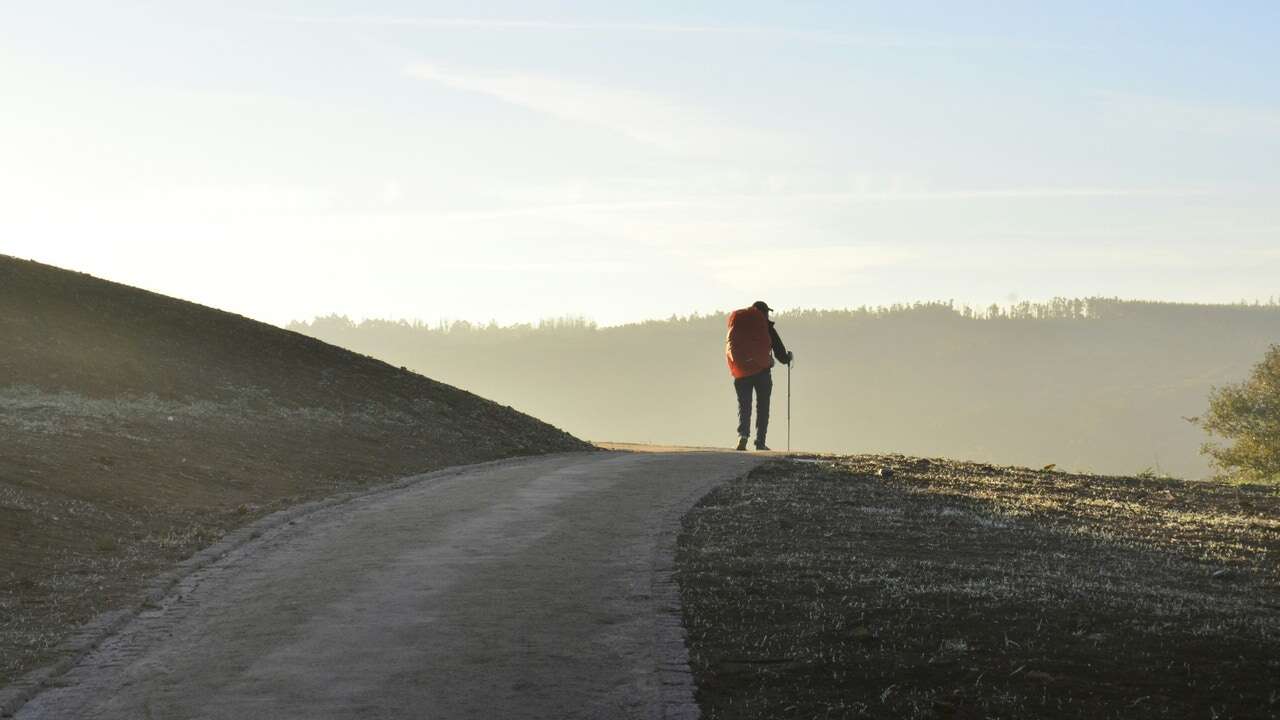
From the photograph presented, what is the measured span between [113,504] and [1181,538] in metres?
14.0

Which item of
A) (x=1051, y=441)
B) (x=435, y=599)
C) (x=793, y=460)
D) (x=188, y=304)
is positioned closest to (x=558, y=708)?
(x=435, y=599)

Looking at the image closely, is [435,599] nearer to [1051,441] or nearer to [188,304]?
[188,304]

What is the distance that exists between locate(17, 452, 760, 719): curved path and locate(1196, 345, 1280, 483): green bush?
4987 cm

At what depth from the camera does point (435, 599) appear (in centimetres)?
1187

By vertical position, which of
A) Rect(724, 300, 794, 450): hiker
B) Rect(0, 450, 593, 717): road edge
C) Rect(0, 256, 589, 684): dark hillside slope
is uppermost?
Rect(724, 300, 794, 450): hiker

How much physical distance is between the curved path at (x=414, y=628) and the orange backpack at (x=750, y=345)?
15.4 metres

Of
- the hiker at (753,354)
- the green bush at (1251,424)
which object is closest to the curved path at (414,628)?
the hiker at (753,354)

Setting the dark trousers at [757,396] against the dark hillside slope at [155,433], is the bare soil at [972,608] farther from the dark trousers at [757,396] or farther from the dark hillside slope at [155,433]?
the dark trousers at [757,396]

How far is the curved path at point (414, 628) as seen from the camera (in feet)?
29.5

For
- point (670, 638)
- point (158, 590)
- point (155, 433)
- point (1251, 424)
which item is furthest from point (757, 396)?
point (1251, 424)

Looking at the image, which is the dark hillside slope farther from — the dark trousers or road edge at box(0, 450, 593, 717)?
the dark trousers

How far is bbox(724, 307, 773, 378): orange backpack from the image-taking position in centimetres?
3266

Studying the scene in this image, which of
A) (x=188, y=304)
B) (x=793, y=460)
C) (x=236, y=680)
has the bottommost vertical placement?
(x=236, y=680)

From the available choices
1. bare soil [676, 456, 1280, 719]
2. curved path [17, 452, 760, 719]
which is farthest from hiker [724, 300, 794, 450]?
curved path [17, 452, 760, 719]
